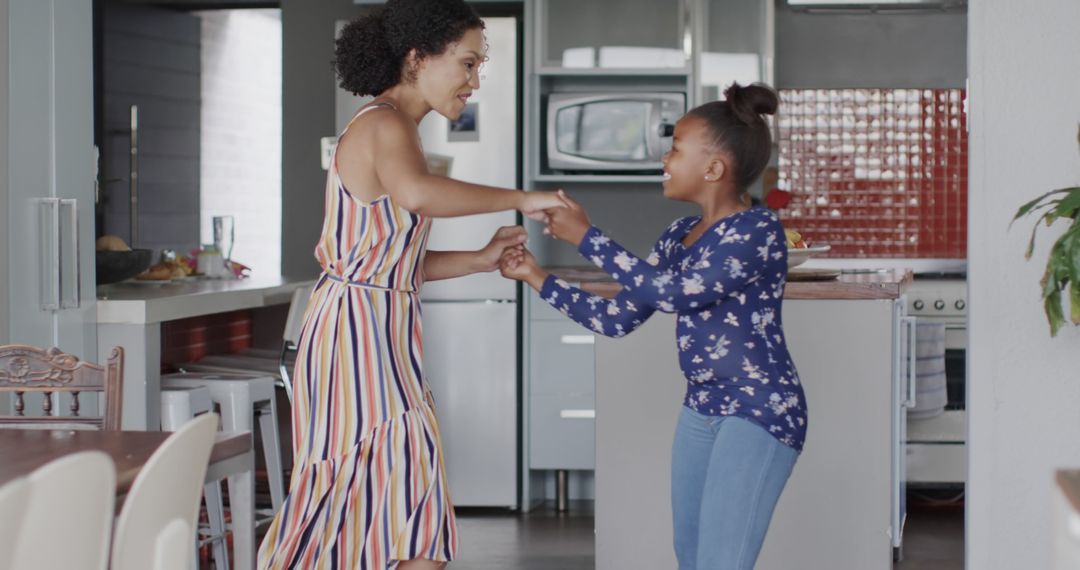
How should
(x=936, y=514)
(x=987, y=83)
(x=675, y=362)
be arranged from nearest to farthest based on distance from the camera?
(x=987, y=83) < (x=675, y=362) < (x=936, y=514)

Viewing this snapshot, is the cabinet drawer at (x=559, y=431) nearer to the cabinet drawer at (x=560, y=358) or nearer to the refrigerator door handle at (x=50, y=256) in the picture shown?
the cabinet drawer at (x=560, y=358)

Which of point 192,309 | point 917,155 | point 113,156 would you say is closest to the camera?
point 192,309

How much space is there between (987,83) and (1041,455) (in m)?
0.89

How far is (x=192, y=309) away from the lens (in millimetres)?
4117

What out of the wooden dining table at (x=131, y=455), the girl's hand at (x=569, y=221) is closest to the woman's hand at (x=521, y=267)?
the girl's hand at (x=569, y=221)

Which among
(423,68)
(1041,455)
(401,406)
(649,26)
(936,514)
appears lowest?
(936,514)

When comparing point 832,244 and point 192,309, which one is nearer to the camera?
point 192,309

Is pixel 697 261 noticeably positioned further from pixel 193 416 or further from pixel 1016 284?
pixel 193 416

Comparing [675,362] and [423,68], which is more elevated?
[423,68]

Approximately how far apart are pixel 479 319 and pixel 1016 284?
7.90ft

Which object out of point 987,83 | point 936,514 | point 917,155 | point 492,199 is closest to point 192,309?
point 492,199

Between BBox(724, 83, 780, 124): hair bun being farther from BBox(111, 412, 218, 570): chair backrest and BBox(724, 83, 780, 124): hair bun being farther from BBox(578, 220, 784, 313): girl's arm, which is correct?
BBox(111, 412, 218, 570): chair backrest

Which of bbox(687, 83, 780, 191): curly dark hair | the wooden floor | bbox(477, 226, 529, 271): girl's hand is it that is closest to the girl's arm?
bbox(687, 83, 780, 191): curly dark hair

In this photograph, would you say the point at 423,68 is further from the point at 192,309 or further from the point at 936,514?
the point at 936,514
